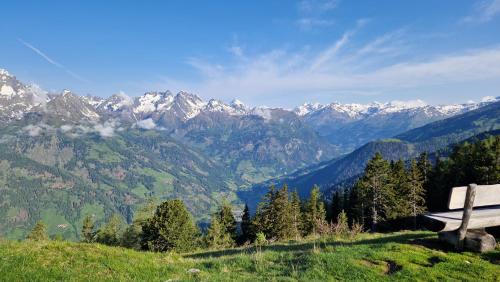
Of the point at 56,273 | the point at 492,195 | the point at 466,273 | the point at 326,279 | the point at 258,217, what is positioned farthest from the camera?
the point at 258,217

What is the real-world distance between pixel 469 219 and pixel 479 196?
→ 3.30ft

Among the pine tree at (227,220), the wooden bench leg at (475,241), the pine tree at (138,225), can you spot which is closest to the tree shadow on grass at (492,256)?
the wooden bench leg at (475,241)

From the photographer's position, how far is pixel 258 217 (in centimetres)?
8656

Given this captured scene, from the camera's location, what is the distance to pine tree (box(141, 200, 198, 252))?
7556cm

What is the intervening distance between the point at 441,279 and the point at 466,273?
1243 mm

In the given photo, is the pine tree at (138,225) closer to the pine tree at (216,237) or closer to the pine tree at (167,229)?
the pine tree at (167,229)

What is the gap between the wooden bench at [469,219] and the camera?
1557 centimetres

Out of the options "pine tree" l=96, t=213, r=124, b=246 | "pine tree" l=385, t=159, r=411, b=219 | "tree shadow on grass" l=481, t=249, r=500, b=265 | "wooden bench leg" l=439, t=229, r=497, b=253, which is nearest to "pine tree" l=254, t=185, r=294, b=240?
"pine tree" l=385, t=159, r=411, b=219

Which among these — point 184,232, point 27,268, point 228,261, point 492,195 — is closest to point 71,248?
point 27,268

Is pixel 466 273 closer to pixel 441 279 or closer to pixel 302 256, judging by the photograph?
pixel 441 279

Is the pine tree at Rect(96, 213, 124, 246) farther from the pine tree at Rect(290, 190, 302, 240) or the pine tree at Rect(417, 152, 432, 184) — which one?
the pine tree at Rect(417, 152, 432, 184)

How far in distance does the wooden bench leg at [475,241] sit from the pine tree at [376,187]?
2075 inches

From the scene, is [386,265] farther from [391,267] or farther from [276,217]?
[276,217]

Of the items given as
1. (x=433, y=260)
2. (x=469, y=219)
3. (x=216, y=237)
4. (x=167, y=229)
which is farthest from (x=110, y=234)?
(x=469, y=219)
